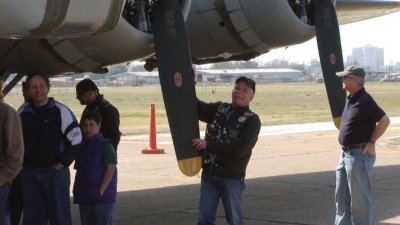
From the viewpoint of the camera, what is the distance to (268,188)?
12.0m

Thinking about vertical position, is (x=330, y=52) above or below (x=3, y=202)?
above

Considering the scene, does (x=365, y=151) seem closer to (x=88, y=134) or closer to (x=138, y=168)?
(x=88, y=134)

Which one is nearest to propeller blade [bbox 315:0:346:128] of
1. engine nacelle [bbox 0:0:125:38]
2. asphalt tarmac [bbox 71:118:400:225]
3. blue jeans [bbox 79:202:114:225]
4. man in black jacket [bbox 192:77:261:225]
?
asphalt tarmac [bbox 71:118:400:225]

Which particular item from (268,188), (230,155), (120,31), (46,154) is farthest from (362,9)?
(46,154)

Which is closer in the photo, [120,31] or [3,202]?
[3,202]

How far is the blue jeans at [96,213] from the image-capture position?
6.66 meters

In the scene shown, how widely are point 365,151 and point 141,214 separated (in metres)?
3.13

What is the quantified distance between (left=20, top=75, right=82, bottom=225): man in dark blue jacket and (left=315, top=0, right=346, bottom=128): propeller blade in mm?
3788

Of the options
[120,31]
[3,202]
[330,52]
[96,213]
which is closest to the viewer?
[3,202]

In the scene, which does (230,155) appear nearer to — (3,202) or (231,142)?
(231,142)

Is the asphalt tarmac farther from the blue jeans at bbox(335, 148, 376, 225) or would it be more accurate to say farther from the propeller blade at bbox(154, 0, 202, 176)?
the propeller blade at bbox(154, 0, 202, 176)

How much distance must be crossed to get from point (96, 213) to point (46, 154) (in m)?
0.63

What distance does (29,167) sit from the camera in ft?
22.1

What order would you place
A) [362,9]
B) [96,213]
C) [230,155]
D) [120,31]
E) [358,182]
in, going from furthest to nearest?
[362,9]
[120,31]
[358,182]
[230,155]
[96,213]
